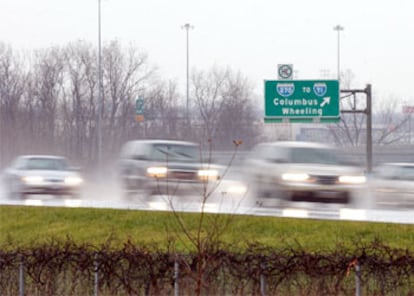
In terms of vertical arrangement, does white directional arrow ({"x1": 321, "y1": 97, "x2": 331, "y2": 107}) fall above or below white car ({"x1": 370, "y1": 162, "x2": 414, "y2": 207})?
above

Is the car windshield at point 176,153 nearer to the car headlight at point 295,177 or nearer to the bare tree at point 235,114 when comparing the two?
the car headlight at point 295,177

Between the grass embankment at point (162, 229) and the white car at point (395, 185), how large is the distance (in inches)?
127

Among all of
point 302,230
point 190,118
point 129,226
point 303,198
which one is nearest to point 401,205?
point 303,198

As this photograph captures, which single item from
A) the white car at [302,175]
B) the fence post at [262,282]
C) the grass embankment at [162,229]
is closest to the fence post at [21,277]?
the fence post at [262,282]

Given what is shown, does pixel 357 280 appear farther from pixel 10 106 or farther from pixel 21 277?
pixel 10 106

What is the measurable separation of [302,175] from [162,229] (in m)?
4.07

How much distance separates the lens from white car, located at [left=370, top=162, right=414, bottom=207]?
24.5 m

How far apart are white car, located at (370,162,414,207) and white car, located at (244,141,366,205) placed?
0.72 m

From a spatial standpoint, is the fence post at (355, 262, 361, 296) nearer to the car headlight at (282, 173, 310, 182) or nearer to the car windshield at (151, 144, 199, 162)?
the car headlight at (282, 173, 310, 182)

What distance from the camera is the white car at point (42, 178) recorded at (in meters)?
28.2

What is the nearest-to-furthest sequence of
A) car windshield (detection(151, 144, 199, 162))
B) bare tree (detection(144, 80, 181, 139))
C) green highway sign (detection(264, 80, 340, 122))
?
car windshield (detection(151, 144, 199, 162)) → green highway sign (detection(264, 80, 340, 122)) → bare tree (detection(144, 80, 181, 139))

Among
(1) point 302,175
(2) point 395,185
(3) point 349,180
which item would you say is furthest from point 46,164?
(2) point 395,185

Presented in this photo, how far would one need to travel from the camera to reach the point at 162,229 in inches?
906

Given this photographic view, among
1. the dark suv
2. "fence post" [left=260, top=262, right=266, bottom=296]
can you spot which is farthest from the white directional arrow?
"fence post" [left=260, top=262, right=266, bottom=296]
